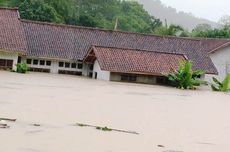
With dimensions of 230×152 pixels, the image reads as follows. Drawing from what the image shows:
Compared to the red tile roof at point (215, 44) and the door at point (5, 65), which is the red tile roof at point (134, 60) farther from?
the red tile roof at point (215, 44)

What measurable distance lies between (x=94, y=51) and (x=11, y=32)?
20.0ft

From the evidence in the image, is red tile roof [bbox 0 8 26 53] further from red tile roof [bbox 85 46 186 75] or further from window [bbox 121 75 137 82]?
window [bbox 121 75 137 82]

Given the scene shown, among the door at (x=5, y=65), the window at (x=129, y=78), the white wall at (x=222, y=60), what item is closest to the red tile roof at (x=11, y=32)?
the door at (x=5, y=65)

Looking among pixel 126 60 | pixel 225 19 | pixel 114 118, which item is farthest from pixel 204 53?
pixel 225 19

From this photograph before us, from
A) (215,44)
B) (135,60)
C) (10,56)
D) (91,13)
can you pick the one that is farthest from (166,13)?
(10,56)

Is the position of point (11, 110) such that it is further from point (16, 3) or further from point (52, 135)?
point (16, 3)

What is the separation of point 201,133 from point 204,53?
30.3m

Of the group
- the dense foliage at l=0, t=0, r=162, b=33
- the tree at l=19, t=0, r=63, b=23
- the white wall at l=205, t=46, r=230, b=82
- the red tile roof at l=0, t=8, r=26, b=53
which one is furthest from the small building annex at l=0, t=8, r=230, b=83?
the tree at l=19, t=0, r=63, b=23

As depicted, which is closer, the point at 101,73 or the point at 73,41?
the point at 101,73

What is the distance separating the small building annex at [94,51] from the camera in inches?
1368

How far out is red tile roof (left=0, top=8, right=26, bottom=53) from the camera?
34.1m

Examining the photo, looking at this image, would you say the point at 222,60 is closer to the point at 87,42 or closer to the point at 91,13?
the point at 87,42

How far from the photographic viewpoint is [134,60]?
117 feet

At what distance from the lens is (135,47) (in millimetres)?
40719
